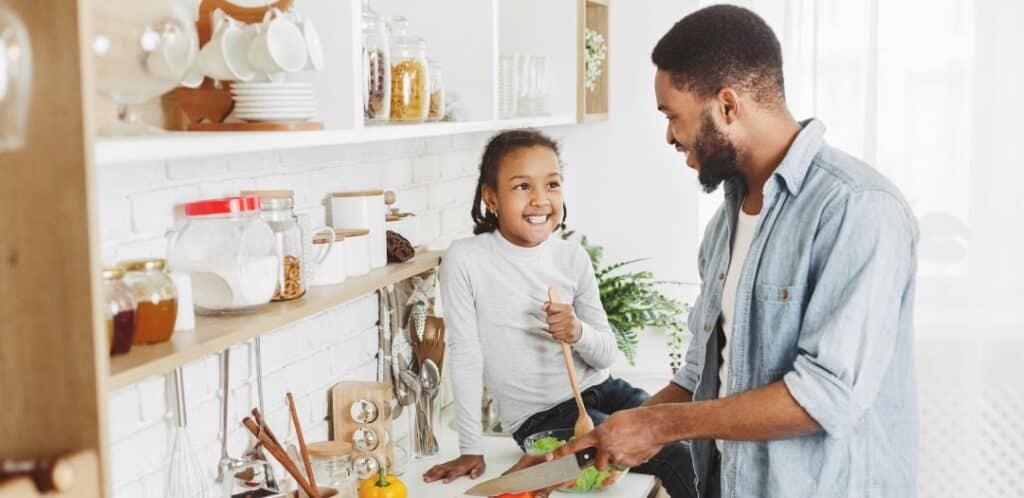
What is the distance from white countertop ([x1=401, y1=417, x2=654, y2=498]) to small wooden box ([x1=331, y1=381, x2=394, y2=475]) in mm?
114

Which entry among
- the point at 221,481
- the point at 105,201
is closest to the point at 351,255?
the point at 221,481

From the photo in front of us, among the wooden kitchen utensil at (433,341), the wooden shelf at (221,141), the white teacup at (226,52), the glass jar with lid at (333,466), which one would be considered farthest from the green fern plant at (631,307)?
the white teacup at (226,52)

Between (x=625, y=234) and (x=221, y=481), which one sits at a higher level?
(x=625, y=234)

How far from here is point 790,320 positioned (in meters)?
1.75

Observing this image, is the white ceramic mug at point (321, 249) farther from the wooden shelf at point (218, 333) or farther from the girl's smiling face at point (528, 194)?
the girl's smiling face at point (528, 194)

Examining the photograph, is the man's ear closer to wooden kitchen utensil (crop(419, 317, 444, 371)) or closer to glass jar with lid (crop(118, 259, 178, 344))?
glass jar with lid (crop(118, 259, 178, 344))

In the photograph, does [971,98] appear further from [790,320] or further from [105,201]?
[105,201]

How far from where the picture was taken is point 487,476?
2.38 meters

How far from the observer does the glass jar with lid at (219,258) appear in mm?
1624

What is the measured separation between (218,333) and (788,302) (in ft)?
2.92

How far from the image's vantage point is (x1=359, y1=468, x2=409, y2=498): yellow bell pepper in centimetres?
208

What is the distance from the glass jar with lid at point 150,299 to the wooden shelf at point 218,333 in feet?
0.05

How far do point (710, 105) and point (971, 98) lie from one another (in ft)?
5.89

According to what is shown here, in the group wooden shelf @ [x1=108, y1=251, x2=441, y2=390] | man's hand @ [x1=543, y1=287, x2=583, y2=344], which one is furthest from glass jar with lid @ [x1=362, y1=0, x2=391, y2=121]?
man's hand @ [x1=543, y1=287, x2=583, y2=344]
